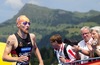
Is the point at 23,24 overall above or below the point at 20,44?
above

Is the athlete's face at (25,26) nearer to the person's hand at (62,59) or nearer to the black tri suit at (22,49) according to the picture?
the black tri suit at (22,49)

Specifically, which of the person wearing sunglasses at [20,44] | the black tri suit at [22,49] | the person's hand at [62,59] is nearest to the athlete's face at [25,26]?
the person wearing sunglasses at [20,44]

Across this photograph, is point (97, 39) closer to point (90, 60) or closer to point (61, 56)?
point (90, 60)

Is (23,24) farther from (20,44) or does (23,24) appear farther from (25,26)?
(20,44)

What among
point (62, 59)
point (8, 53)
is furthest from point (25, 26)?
point (62, 59)

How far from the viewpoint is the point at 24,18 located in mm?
7398

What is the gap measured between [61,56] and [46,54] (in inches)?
5986

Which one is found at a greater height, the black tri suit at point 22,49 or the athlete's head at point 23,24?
the athlete's head at point 23,24

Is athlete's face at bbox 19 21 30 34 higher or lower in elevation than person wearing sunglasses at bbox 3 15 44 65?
higher

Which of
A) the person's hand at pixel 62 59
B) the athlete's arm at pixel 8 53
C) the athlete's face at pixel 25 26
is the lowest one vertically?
the person's hand at pixel 62 59

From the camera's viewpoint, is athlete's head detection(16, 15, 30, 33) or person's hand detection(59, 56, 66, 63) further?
person's hand detection(59, 56, 66, 63)

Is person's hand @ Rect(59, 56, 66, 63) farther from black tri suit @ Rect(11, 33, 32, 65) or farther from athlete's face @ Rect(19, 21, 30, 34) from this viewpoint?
athlete's face @ Rect(19, 21, 30, 34)

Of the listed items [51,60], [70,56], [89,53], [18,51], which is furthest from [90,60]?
[51,60]

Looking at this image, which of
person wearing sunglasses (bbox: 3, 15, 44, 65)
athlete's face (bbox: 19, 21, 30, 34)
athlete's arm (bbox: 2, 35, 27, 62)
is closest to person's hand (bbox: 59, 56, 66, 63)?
person wearing sunglasses (bbox: 3, 15, 44, 65)
